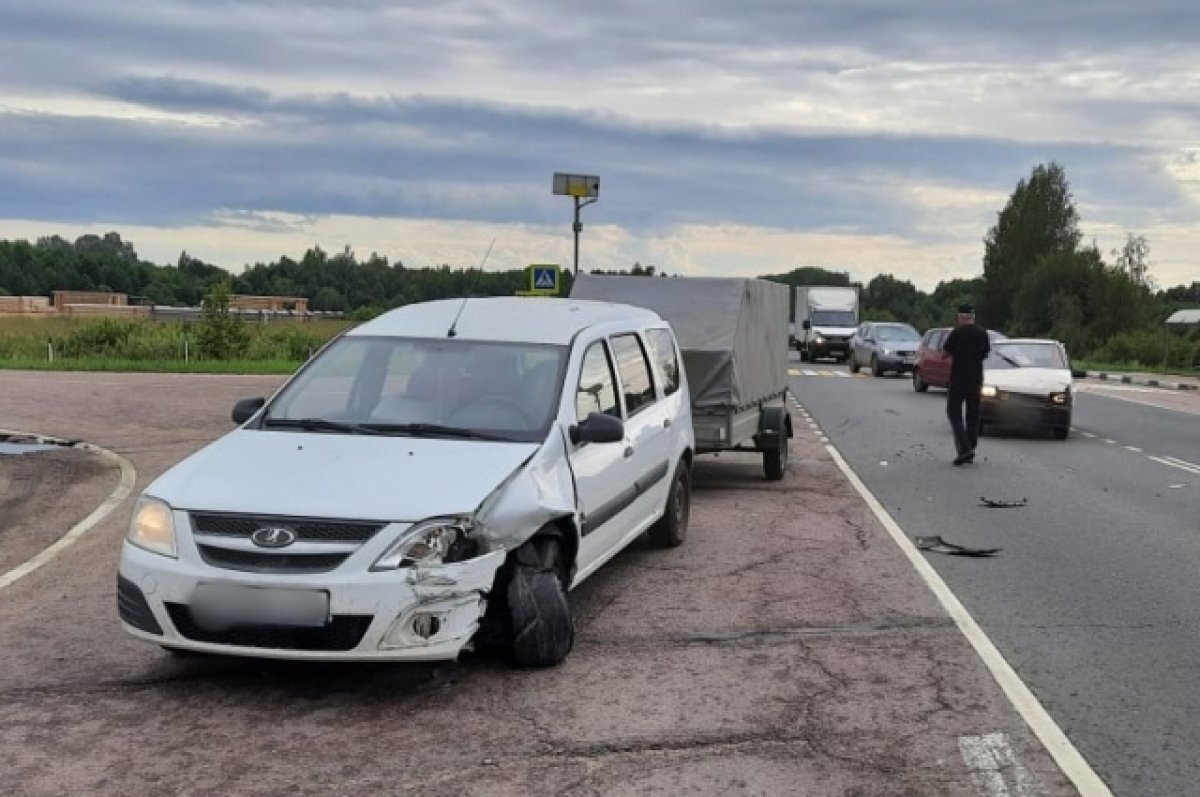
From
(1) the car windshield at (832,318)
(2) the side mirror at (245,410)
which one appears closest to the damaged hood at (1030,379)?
(2) the side mirror at (245,410)

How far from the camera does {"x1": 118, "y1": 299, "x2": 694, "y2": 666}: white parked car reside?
207 inches

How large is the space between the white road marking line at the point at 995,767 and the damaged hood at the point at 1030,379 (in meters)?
14.8

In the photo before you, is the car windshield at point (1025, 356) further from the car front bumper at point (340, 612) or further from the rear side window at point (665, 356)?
the car front bumper at point (340, 612)

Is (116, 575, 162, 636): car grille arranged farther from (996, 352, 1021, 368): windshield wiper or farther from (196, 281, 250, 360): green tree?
(196, 281, 250, 360): green tree

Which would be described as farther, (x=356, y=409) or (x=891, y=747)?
(x=356, y=409)

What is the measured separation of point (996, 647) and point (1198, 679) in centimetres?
95

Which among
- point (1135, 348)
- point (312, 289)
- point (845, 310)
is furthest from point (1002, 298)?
point (312, 289)

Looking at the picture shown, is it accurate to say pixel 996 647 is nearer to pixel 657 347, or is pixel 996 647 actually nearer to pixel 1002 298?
pixel 657 347

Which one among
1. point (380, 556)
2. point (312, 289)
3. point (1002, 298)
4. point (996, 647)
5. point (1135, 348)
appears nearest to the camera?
point (380, 556)

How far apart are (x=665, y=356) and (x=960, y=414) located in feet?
23.7

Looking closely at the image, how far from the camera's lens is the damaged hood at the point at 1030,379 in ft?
62.3

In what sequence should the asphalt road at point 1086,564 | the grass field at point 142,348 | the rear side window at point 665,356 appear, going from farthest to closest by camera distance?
the grass field at point 142,348 → the rear side window at point 665,356 → the asphalt road at point 1086,564

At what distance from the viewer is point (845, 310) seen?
4991 cm

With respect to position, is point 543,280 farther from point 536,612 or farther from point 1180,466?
point 536,612
